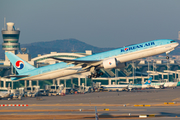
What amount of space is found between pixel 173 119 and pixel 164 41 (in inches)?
794

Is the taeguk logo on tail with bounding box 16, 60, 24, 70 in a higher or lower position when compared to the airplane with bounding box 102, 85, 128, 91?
higher

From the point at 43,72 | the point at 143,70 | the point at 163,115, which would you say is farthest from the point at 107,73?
the point at 163,115

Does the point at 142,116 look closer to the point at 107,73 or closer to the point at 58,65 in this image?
the point at 58,65

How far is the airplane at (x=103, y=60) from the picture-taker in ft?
186

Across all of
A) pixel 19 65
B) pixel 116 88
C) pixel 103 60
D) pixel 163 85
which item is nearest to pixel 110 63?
pixel 103 60

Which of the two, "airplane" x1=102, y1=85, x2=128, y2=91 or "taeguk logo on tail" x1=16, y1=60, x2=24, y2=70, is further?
"airplane" x1=102, y1=85, x2=128, y2=91

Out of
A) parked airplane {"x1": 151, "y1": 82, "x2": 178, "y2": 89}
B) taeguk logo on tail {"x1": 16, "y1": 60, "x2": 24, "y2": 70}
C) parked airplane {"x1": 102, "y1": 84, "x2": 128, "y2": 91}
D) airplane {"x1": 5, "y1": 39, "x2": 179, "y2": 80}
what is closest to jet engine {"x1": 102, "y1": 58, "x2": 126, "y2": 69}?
airplane {"x1": 5, "y1": 39, "x2": 179, "y2": 80}

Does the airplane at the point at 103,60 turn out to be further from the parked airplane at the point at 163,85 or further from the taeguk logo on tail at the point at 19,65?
the parked airplane at the point at 163,85

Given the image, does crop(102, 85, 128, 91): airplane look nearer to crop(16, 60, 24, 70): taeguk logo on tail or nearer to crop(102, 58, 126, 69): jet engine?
crop(16, 60, 24, 70): taeguk logo on tail

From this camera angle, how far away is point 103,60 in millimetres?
59969

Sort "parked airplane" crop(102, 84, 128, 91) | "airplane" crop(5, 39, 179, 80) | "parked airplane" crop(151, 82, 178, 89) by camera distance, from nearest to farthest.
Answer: "airplane" crop(5, 39, 179, 80), "parked airplane" crop(102, 84, 128, 91), "parked airplane" crop(151, 82, 178, 89)

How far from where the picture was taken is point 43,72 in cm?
6688

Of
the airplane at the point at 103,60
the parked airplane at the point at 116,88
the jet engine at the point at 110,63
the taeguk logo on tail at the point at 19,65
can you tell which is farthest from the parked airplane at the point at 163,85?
the taeguk logo on tail at the point at 19,65

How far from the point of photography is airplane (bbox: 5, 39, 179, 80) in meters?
56.7
